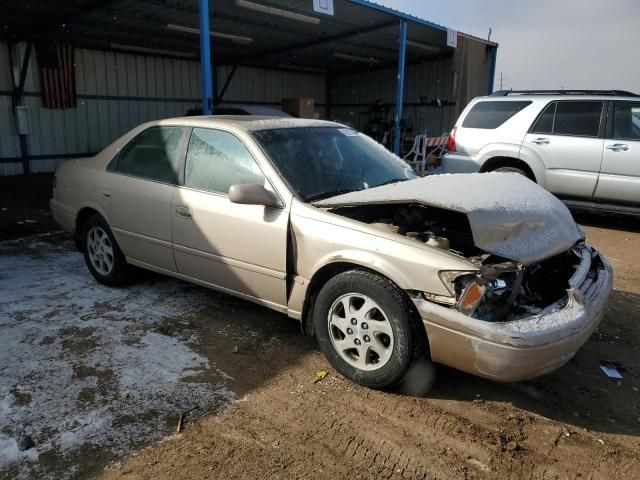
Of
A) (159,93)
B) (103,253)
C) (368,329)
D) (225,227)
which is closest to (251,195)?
(225,227)

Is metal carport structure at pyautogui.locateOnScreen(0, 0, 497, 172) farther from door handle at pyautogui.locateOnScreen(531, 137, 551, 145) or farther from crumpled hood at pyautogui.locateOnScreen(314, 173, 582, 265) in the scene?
crumpled hood at pyautogui.locateOnScreen(314, 173, 582, 265)

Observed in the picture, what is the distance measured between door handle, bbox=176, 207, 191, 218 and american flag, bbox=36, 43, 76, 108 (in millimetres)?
11185

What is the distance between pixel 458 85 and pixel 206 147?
1322cm

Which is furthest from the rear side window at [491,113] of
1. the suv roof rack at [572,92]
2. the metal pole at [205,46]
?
the metal pole at [205,46]

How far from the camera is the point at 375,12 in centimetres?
1134

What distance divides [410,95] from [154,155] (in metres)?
15.6

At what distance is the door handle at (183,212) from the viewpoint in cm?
379

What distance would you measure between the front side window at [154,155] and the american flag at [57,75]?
33.4ft

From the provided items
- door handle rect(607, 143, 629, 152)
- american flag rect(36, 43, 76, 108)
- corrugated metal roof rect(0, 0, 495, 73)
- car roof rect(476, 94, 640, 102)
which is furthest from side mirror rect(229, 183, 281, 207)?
american flag rect(36, 43, 76, 108)

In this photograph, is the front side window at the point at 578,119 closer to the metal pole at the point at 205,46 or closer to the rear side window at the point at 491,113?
the rear side window at the point at 491,113

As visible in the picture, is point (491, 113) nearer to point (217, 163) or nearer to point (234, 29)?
point (217, 163)

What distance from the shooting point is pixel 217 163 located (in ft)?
12.3

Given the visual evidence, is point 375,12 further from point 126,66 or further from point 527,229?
point 527,229

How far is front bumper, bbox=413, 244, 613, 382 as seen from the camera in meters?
2.51
